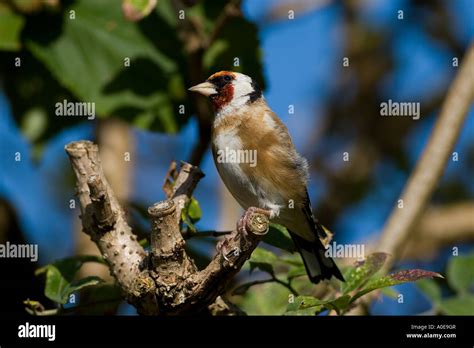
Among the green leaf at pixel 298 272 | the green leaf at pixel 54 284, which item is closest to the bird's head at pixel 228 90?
the green leaf at pixel 298 272

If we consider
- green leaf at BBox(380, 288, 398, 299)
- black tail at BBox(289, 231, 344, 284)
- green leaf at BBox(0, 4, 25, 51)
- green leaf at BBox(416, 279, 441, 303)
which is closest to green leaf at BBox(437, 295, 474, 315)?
green leaf at BBox(416, 279, 441, 303)

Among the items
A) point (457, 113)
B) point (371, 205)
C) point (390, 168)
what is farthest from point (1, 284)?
point (390, 168)

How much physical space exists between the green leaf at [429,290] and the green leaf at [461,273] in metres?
0.09

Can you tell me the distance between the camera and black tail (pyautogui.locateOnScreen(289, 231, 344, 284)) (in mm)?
3750

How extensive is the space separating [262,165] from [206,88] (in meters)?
0.49

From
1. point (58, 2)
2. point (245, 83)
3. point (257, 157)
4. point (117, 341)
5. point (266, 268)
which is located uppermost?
point (58, 2)

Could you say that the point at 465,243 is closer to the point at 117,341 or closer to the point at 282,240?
the point at 282,240

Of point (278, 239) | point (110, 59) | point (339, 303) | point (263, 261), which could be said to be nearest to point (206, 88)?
point (110, 59)

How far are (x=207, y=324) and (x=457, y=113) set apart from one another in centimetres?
188

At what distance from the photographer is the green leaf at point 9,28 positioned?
14.0ft

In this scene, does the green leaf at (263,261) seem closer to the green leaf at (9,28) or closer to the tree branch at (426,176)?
the tree branch at (426,176)

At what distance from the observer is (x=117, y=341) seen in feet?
10.5

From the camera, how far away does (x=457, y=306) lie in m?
3.77

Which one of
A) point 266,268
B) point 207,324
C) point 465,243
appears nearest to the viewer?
point 207,324
